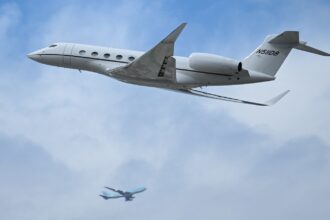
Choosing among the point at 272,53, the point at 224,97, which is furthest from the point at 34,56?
the point at 272,53

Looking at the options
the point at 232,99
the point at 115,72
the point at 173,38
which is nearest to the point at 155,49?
the point at 173,38

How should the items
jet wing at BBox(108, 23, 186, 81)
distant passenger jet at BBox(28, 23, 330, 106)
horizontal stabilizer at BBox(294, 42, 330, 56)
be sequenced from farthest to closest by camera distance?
horizontal stabilizer at BBox(294, 42, 330, 56) < distant passenger jet at BBox(28, 23, 330, 106) < jet wing at BBox(108, 23, 186, 81)

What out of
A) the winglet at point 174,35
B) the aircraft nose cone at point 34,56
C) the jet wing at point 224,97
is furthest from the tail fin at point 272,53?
the aircraft nose cone at point 34,56

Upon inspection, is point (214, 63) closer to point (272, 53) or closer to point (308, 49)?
point (272, 53)

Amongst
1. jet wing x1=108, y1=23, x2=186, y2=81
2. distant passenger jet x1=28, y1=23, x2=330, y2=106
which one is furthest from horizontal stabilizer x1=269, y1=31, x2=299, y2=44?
jet wing x1=108, y1=23, x2=186, y2=81

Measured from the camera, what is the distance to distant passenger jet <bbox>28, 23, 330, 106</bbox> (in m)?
32.6

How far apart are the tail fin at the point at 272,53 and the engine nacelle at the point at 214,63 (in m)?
2.59

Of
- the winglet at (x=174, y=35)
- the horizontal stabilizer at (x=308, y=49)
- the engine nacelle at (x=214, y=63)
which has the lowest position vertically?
the winglet at (x=174, y=35)

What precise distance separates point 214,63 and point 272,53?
13.6 feet

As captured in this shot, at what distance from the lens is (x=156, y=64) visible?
3225cm

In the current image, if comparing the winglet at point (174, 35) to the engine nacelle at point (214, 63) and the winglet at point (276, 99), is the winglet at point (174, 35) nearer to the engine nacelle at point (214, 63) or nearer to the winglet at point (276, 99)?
the engine nacelle at point (214, 63)

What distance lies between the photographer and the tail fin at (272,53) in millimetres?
34856

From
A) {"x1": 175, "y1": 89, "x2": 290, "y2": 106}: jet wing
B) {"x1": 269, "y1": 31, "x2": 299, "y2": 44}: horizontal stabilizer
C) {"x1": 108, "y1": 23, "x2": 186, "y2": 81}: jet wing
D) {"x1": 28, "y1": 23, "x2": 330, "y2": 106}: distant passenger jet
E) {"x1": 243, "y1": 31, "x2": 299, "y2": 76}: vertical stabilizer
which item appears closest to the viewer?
{"x1": 108, "y1": 23, "x2": 186, "y2": 81}: jet wing

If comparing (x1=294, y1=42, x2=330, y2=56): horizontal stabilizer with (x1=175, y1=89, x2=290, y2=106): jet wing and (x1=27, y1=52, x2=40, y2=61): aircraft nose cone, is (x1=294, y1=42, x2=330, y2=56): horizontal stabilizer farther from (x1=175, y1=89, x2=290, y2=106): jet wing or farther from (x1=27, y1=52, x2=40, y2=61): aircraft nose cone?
(x1=27, y1=52, x2=40, y2=61): aircraft nose cone
